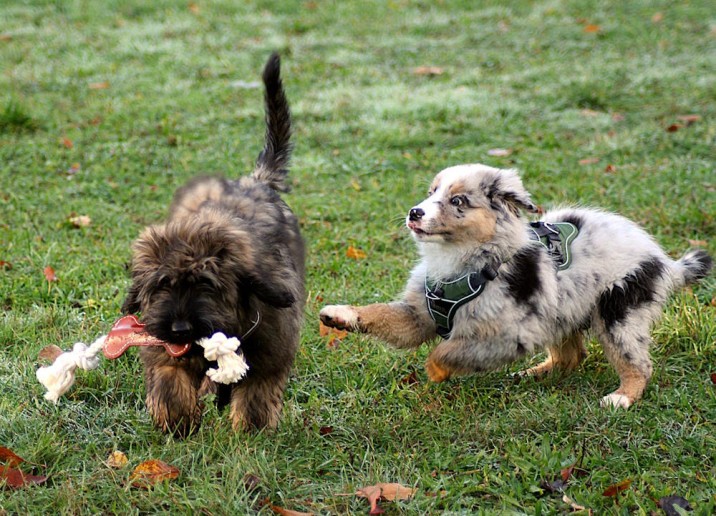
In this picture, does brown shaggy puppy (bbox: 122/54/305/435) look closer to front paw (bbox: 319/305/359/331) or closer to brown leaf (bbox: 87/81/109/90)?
front paw (bbox: 319/305/359/331)

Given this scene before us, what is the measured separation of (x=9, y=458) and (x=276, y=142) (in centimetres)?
260

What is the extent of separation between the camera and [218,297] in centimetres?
344

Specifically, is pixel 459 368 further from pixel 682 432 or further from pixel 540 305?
pixel 682 432

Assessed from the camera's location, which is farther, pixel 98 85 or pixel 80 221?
pixel 98 85

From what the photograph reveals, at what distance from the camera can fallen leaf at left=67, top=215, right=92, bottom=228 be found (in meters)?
6.93

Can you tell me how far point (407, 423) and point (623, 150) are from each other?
5.58 meters

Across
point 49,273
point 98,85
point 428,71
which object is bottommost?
point 98,85

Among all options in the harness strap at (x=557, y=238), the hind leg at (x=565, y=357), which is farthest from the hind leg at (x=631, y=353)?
the harness strap at (x=557, y=238)

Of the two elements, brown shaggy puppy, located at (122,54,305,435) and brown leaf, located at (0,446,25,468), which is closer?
brown shaggy puppy, located at (122,54,305,435)

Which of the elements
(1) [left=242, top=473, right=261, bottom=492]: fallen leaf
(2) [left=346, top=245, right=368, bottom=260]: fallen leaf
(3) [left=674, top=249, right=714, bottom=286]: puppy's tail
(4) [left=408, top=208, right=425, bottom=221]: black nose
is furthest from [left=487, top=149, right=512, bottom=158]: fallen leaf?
(1) [left=242, top=473, right=261, bottom=492]: fallen leaf

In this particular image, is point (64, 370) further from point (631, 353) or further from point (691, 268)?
point (691, 268)

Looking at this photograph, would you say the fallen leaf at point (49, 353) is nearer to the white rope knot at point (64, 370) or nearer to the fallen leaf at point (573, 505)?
the white rope knot at point (64, 370)

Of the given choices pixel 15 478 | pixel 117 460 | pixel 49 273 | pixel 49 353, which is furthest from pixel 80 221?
pixel 15 478

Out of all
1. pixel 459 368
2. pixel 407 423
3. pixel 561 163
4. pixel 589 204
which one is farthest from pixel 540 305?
pixel 561 163
